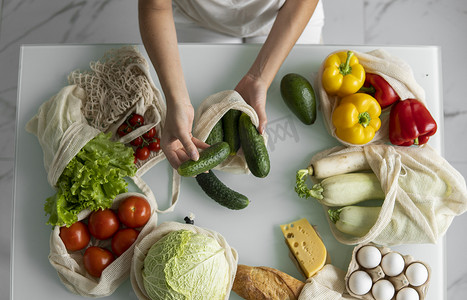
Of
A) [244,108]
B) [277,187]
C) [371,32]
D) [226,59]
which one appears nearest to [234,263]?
[277,187]

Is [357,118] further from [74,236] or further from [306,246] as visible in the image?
[74,236]

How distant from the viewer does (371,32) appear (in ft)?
6.41

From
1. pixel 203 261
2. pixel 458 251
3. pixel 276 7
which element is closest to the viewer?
pixel 203 261

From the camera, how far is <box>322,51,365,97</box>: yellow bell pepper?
113 centimetres

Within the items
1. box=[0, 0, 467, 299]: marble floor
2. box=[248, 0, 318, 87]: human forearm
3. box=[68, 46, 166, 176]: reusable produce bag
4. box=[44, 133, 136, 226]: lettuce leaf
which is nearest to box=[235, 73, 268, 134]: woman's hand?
box=[248, 0, 318, 87]: human forearm

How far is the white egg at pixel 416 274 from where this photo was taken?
1075 mm

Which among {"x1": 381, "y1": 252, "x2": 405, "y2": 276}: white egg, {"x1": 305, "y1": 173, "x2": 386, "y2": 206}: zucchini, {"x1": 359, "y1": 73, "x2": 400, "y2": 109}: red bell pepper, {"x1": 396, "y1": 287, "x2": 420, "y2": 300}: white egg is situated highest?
{"x1": 359, "y1": 73, "x2": 400, "y2": 109}: red bell pepper

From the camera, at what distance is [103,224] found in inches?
43.6

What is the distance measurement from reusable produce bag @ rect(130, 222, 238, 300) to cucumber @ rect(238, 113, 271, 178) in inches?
8.4

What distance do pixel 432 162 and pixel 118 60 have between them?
0.95 meters

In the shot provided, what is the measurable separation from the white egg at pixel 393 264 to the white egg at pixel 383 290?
0.03m

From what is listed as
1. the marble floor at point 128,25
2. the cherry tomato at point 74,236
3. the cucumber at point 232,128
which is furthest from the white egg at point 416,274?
the marble floor at point 128,25

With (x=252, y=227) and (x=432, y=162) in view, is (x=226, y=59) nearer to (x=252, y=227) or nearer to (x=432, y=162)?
(x=252, y=227)

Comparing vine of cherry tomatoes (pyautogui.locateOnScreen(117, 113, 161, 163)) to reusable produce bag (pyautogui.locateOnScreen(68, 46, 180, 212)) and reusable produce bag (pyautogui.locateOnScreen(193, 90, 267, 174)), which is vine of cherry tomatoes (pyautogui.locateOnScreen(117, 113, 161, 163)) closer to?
reusable produce bag (pyautogui.locateOnScreen(68, 46, 180, 212))
